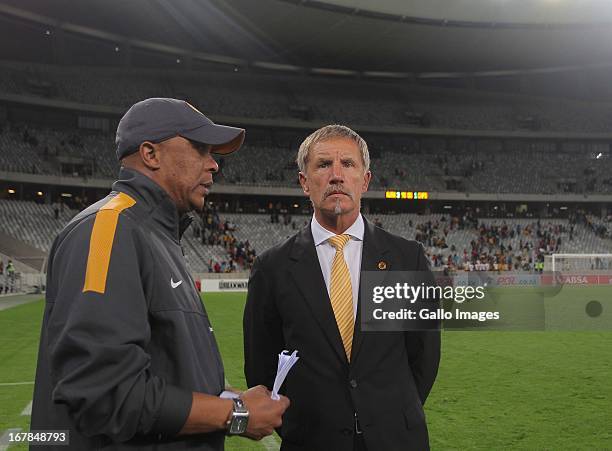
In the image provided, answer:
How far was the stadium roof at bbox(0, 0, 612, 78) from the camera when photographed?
44.1m

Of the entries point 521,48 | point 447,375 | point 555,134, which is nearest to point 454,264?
point 521,48

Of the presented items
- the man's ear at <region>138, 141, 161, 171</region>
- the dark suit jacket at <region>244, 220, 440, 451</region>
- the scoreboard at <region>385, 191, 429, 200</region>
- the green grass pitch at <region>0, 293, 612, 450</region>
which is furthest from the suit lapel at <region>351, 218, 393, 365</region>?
the scoreboard at <region>385, 191, 429, 200</region>

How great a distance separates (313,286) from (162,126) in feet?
4.19

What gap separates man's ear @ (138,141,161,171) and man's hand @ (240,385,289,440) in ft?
3.07

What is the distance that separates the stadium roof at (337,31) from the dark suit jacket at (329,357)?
40.7 m

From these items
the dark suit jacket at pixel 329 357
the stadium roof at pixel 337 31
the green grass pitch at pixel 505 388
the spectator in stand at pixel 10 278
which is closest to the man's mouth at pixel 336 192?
the dark suit jacket at pixel 329 357

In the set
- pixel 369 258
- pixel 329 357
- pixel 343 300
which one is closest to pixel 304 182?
pixel 369 258

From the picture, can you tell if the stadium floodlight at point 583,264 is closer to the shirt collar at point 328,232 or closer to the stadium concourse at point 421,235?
Result: the stadium concourse at point 421,235

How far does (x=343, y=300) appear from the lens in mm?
3275

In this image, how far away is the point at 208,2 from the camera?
136ft

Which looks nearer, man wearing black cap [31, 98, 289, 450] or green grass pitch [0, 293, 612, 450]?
man wearing black cap [31, 98, 289, 450]

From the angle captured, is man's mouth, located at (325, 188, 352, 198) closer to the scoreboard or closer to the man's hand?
the man's hand

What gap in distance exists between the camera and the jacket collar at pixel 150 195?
2367mm

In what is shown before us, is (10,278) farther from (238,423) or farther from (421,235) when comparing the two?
(238,423)
